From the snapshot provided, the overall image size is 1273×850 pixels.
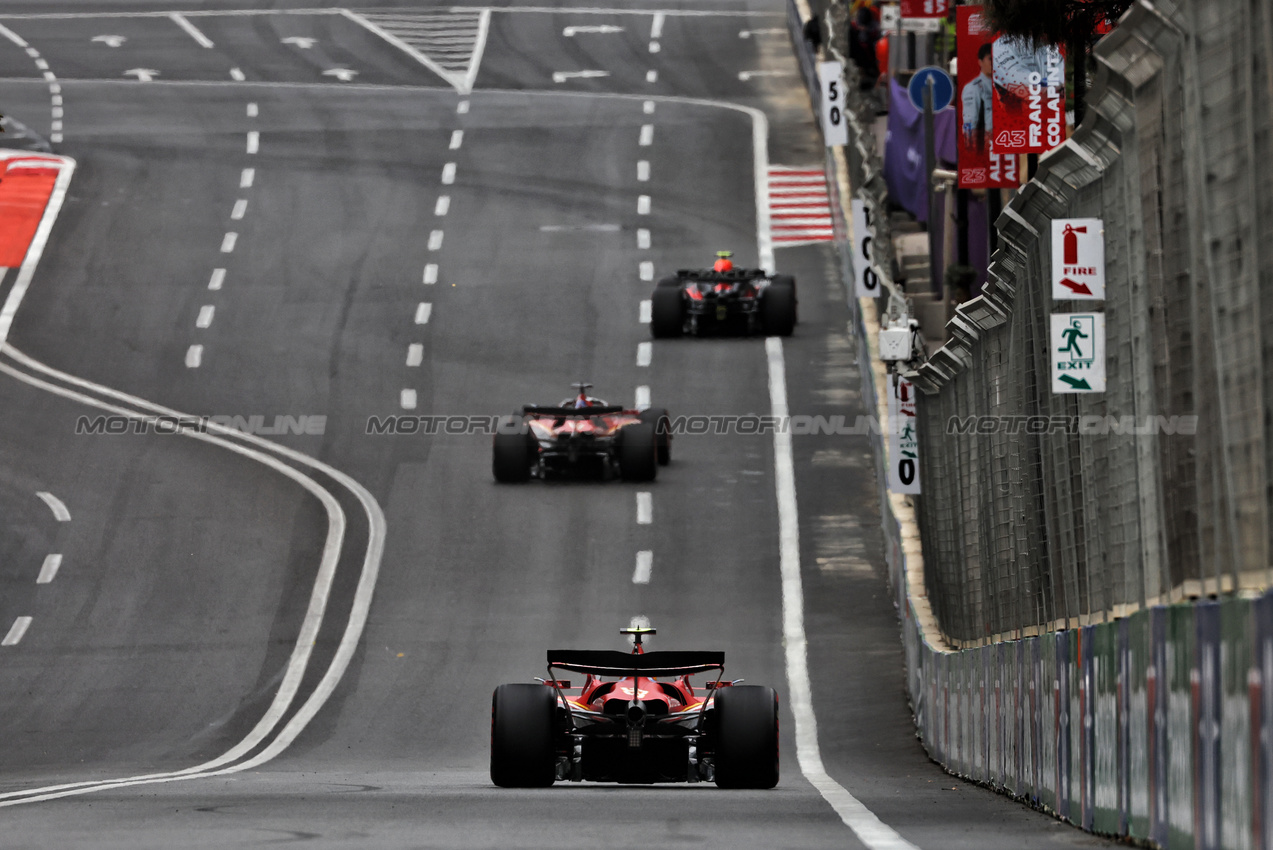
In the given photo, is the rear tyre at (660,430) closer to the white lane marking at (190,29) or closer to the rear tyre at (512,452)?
the rear tyre at (512,452)

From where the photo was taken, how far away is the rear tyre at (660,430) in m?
33.0

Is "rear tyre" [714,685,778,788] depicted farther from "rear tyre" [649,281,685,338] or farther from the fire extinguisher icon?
"rear tyre" [649,281,685,338]

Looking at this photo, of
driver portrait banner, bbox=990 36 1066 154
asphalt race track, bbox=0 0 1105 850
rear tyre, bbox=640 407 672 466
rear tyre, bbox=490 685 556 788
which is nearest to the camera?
rear tyre, bbox=490 685 556 788

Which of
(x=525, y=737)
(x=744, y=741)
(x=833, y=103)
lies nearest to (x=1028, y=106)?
(x=744, y=741)

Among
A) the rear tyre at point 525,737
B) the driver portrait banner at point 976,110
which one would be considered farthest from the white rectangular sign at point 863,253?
the rear tyre at point 525,737

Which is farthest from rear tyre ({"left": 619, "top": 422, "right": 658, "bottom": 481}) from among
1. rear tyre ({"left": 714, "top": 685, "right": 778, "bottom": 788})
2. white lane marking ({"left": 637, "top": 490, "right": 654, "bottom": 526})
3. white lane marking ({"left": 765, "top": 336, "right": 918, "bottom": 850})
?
rear tyre ({"left": 714, "top": 685, "right": 778, "bottom": 788})

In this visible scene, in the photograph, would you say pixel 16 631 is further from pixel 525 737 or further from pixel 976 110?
pixel 525 737

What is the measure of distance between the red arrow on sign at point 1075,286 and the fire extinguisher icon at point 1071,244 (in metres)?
0.09

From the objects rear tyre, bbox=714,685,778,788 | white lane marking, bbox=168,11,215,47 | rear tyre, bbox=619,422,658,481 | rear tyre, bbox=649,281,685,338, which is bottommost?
rear tyre, bbox=714,685,778,788

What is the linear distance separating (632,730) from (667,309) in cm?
2449

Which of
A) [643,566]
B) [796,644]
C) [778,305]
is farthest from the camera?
[778,305]

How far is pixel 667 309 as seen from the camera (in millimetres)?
40062

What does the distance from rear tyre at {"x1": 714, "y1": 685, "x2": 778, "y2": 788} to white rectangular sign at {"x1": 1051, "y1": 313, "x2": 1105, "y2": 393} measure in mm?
5008

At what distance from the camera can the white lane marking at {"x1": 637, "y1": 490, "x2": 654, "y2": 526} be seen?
31.9m
